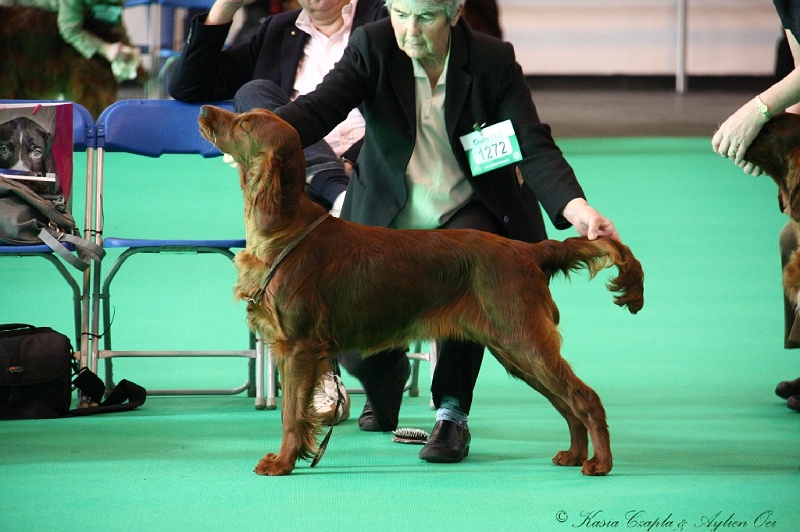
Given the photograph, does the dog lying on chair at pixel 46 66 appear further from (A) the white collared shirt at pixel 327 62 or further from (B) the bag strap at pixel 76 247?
(B) the bag strap at pixel 76 247

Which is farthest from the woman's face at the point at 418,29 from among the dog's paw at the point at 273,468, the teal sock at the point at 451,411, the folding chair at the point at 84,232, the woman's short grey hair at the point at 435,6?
the folding chair at the point at 84,232

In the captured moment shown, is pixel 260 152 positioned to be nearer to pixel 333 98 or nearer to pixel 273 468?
pixel 333 98

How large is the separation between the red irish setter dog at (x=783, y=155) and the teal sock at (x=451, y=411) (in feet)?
3.81

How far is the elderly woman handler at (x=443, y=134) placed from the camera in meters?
3.65

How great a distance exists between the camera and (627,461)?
3553 millimetres

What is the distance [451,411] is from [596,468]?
52 cm

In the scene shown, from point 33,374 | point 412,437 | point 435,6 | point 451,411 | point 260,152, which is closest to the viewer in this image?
point 260,152

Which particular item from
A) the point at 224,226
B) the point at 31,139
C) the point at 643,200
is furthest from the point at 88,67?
the point at 31,139

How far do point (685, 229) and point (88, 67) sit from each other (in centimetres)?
477

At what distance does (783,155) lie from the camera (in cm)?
321

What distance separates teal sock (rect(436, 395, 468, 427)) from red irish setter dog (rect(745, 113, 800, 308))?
1.16 meters

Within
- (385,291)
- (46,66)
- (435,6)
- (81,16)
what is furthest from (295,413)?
(46,66)

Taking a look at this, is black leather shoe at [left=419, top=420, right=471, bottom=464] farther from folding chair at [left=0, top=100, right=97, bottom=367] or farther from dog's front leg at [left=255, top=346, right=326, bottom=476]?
folding chair at [left=0, top=100, right=97, bottom=367]

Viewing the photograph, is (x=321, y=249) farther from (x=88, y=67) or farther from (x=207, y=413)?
(x=88, y=67)
